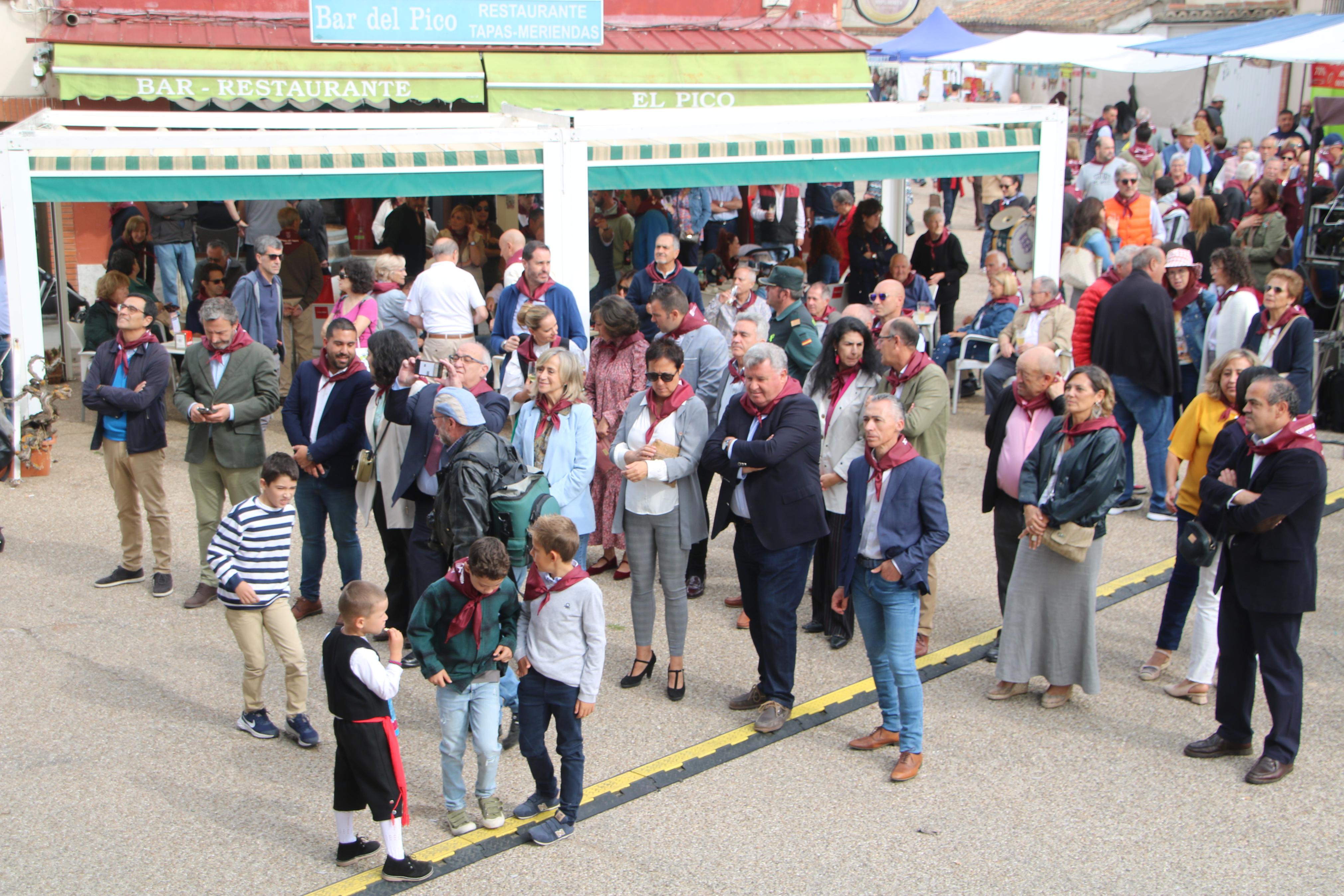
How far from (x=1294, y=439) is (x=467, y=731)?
3.57 m

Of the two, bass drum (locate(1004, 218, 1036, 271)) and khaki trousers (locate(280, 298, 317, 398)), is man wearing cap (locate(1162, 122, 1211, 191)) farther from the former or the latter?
khaki trousers (locate(280, 298, 317, 398))

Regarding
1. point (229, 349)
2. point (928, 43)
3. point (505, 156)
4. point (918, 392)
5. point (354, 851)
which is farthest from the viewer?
point (928, 43)

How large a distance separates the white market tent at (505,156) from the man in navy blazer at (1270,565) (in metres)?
6.34

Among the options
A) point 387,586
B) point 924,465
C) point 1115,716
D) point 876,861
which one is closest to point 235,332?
point 387,586

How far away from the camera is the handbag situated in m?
5.82

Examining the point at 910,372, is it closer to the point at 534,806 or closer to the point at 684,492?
the point at 684,492

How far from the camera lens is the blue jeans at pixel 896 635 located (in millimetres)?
5438

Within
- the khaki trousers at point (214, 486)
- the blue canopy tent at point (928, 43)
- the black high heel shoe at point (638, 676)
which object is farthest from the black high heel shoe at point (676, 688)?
the blue canopy tent at point (928, 43)

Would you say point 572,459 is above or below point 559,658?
above

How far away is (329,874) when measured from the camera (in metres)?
4.75

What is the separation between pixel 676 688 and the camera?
626cm

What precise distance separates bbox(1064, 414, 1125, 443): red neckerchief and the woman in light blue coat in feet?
7.23

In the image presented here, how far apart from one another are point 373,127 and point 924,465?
7.41 meters

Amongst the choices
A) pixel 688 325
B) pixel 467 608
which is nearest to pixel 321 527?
pixel 688 325
